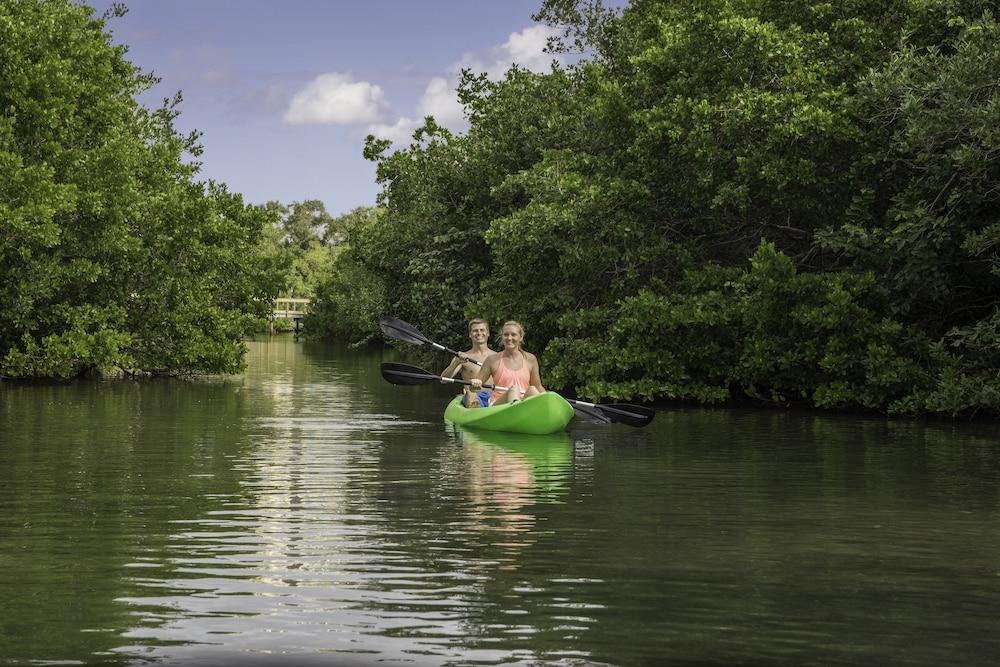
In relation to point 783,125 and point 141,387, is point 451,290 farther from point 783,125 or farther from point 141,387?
point 783,125

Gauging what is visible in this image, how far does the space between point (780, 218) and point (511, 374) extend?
8.98 meters

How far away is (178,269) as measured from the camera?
34594mm

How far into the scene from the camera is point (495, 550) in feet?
29.3

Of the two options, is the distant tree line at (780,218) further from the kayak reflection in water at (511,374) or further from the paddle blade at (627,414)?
the kayak reflection in water at (511,374)

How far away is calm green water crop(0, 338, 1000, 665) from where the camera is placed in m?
6.35

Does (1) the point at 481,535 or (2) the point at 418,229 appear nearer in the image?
(1) the point at 481,535

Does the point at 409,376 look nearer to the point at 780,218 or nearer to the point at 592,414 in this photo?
the point at 592,414

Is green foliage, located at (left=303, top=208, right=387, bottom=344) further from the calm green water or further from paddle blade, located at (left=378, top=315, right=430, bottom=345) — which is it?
the calm green water

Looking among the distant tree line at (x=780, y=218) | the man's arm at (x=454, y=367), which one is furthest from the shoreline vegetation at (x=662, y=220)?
the man's arm at (x=454, y=367)

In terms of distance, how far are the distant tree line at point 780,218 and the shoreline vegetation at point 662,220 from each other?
0.06 metres

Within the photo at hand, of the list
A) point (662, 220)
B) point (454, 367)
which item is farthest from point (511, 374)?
point (662, 220)

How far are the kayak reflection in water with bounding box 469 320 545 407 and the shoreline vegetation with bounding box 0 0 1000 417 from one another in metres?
4.95


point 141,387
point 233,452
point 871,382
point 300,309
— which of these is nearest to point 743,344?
point 871,382

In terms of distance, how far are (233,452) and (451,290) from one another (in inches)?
804
